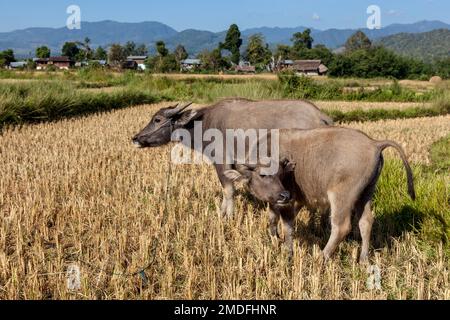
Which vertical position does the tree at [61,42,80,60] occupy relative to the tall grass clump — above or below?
above

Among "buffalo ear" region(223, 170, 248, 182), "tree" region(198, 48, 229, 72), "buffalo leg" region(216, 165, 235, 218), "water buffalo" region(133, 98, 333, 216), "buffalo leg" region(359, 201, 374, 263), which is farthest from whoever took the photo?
"tree" region(198, 48, 229, 72)

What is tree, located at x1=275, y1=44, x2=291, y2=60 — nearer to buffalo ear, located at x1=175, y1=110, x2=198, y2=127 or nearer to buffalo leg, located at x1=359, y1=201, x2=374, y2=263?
buffalo ear, located at x1=175, y1=110, x2=198, y2=127

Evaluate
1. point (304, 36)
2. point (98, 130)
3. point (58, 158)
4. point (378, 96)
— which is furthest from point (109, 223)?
point (304, 36)

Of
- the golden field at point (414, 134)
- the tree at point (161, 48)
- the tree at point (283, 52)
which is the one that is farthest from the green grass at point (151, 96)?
the tree at point (283, 52)

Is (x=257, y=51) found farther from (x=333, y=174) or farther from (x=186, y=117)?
(x=333, y=174)

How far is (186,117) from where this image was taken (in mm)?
6816

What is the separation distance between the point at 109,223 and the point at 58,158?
4010mm

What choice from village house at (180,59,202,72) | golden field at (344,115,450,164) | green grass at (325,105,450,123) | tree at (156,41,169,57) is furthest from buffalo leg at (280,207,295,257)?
tree at (156,41,169,57)

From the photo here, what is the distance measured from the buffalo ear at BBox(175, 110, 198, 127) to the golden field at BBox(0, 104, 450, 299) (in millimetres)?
1002

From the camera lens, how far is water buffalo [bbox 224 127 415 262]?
443cm

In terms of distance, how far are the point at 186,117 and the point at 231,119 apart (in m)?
0.67

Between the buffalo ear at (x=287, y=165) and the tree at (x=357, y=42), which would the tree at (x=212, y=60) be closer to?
the tree at (x=357, y=42)

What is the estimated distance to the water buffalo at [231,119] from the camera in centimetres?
600
